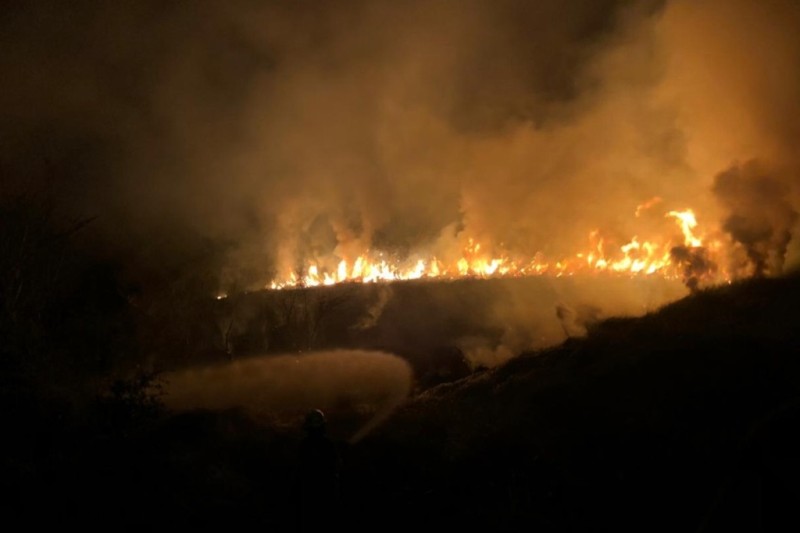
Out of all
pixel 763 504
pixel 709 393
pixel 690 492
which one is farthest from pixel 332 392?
pixel 763 504

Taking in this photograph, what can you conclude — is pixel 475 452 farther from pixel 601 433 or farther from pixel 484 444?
pixel 601 433

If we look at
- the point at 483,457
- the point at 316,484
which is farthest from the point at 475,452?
the point at 316,484

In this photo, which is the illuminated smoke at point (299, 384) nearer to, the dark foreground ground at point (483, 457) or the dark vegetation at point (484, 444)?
the dark vegetation at point (484, 444)

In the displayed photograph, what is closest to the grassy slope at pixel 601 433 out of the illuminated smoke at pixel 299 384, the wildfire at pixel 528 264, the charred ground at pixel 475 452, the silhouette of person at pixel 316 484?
the charred ground at pixel 475 452

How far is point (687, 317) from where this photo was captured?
16.0 meters

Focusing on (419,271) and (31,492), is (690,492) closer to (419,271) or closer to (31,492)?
(31,492)

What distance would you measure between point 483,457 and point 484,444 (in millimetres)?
341

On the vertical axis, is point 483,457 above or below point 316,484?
above

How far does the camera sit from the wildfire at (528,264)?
2601cm

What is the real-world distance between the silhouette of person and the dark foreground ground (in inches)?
2.5

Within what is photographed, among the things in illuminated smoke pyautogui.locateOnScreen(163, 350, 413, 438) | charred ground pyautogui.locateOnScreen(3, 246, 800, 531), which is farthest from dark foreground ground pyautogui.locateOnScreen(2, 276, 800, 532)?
illuminated smoke pyautogui.locateOnScreen(163, 350, 413, 438)

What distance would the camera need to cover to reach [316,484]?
21.4 feet

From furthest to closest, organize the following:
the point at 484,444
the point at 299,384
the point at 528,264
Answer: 1. the point at 528,264
2. the point at 299,384
3. the point at 484,444

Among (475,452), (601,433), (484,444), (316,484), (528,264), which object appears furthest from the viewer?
(528,264)
